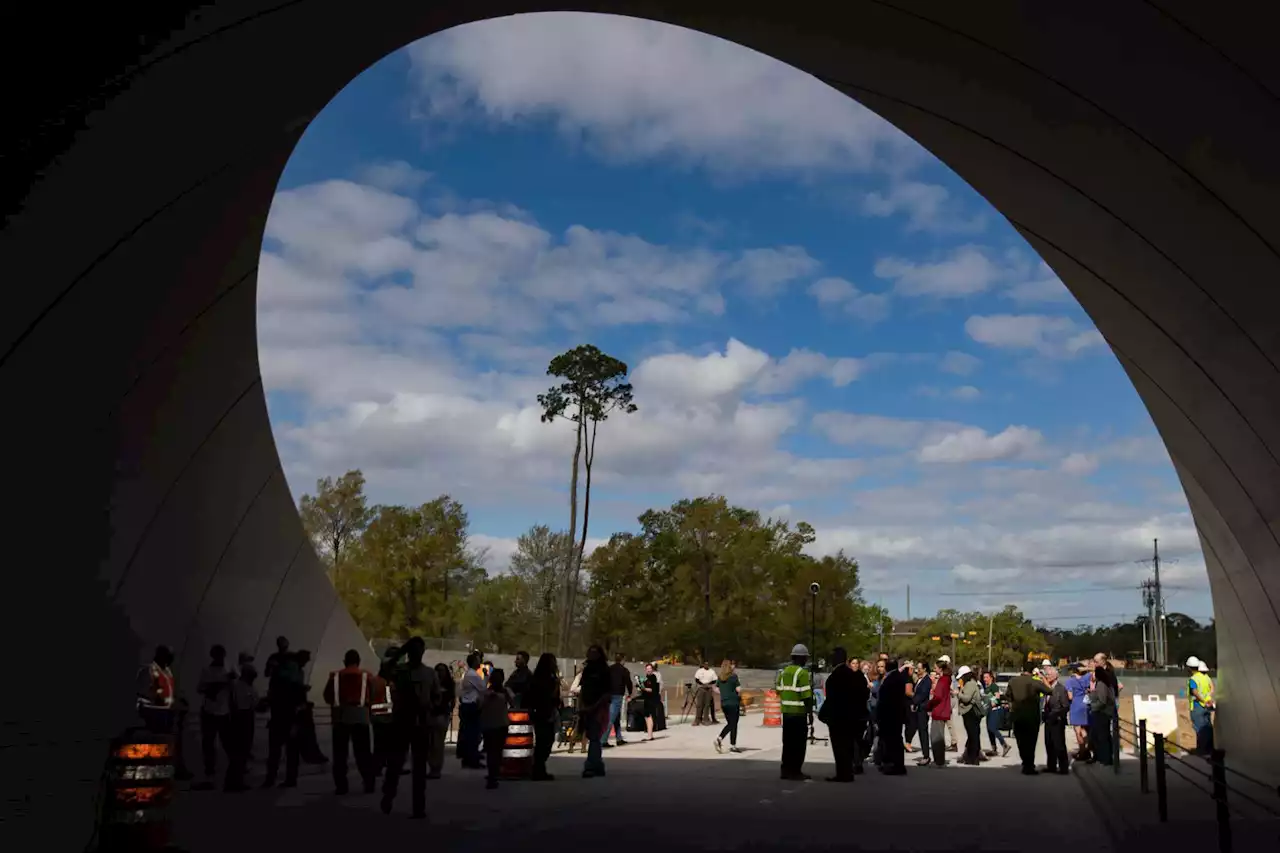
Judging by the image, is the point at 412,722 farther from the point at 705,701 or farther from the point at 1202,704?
the point at 705,701

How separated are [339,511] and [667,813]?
2005 inches

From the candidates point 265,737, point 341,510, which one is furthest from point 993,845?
point 341,510

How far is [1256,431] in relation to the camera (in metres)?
13.6

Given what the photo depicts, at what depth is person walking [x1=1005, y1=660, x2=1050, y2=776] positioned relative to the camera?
17078 millimetres

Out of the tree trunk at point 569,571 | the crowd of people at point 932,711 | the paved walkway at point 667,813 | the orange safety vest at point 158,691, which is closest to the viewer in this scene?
the paved walkway at point 667,813

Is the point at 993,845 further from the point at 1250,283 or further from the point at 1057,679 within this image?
the point at 1057,679

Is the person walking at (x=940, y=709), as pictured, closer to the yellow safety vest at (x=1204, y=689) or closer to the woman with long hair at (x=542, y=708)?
the yellow safety vest at (x=1204, y=689)

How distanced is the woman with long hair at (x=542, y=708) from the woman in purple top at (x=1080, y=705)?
300 inches

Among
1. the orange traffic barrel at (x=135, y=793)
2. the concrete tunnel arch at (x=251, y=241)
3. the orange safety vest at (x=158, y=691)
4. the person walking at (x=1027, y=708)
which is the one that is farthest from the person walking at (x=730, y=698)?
the orange traffic barrel at (x=135, y=793)

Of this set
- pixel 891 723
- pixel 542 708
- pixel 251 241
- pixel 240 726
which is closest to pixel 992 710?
pixel 891 723

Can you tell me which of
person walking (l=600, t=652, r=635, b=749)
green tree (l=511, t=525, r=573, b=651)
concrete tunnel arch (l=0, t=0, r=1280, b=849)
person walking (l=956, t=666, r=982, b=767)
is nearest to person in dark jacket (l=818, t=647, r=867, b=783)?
person walking (l=956, t=666, r=982, b=767)

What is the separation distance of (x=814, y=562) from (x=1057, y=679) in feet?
214

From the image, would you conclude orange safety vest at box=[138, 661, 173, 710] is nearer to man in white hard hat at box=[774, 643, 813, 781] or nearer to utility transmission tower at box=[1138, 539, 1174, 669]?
man in white hard hat at box=[774, 643, 813, 781]

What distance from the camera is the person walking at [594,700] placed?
15961mm
